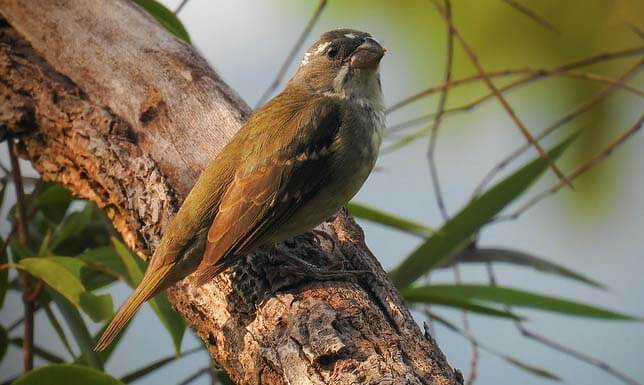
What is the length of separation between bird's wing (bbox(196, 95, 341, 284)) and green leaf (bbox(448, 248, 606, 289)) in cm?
126

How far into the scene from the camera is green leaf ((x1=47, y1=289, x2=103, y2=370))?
10.5 feet

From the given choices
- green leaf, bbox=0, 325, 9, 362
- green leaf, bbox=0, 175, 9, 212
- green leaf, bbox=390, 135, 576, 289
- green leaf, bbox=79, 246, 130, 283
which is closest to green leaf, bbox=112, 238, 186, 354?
green leaf, bbox=79, 246, 130, 283

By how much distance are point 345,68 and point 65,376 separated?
134cm

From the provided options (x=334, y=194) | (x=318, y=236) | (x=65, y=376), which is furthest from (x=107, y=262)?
(x=334, y=194)

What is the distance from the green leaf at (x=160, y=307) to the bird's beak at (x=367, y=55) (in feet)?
3.26

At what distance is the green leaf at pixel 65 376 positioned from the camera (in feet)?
8.70

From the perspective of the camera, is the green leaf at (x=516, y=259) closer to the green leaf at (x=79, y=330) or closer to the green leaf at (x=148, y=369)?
the green leaf at (x=148, y=369)

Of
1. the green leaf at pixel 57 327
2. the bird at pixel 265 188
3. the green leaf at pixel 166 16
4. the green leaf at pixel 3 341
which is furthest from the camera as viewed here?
the green leaf at pixel 166 16

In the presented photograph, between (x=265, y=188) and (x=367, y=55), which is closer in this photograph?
(x=265, y=188)

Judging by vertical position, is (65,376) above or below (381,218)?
below

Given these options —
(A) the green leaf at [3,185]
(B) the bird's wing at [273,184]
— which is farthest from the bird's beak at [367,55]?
(A) the green leaf at [3,185]

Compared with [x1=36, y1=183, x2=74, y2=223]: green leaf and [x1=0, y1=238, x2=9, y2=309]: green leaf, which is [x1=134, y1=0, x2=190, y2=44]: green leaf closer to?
[x1=36, y1=183, x2=74, y2=223]: green leaf

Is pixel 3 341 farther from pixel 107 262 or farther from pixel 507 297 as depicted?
pixel 507 297

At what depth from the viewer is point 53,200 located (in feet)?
12.5
